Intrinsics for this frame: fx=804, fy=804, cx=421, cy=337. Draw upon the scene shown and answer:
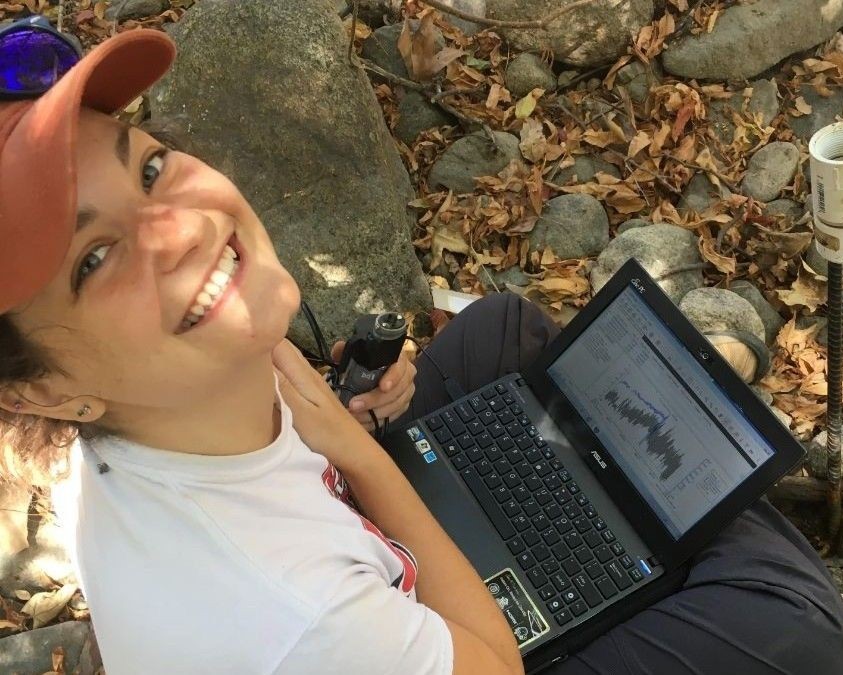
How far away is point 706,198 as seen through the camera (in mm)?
3289

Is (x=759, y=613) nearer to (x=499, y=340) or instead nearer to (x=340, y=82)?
(x=499, y=340)

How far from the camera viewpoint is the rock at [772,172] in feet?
10.6

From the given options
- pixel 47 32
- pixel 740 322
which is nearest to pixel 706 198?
pixel 740 322

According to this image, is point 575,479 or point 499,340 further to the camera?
point 499,340

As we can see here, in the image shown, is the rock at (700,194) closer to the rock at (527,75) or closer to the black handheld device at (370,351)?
the rock at (527,75)

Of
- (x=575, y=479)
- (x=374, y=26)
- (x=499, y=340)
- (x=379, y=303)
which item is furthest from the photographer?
(x=374, y=26)

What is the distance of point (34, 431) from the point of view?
1.38 m

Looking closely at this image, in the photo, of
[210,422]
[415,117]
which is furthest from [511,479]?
[415,117]

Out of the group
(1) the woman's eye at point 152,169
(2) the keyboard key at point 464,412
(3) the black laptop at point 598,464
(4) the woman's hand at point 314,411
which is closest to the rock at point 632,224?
(3) the black laptop at point 598,464

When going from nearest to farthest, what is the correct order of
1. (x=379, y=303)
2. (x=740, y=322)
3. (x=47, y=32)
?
(x=47, y=32), (x=740, y=322), (x=379, y=303)

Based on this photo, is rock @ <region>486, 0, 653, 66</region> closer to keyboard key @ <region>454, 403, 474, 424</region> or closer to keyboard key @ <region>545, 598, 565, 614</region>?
keyboard key @ <region>454, 403, 474, 424</region>

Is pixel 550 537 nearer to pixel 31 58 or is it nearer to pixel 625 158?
pixel 31 58

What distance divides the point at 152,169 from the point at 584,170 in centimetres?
259

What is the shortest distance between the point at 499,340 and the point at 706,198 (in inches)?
61.5
